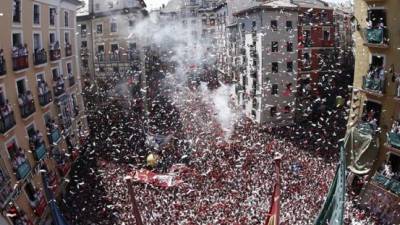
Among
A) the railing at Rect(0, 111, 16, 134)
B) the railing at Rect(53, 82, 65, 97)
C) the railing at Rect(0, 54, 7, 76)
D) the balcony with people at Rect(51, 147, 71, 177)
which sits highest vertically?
the railing at Rect(0, 54, 7, 76)

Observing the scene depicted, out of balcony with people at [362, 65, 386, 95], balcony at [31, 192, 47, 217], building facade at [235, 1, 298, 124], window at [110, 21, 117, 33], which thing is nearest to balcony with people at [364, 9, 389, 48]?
balcony with people at [362, 65, 386, 95]

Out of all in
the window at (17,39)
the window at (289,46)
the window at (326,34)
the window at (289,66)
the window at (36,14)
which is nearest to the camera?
the window at (17,39)

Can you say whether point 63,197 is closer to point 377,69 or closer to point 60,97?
point 60,97

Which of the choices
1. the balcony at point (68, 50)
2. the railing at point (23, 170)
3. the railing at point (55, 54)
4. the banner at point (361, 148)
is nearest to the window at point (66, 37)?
the balcony at point (68, 50)

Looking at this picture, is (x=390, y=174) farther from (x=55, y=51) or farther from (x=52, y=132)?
(x=55, y=51)

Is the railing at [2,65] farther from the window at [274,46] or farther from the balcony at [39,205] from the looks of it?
the window at [274,46]

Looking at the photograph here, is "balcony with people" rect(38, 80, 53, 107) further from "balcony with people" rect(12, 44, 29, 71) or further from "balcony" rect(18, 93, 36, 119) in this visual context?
"balcony with people" rect(12, 44, 29, 71)
